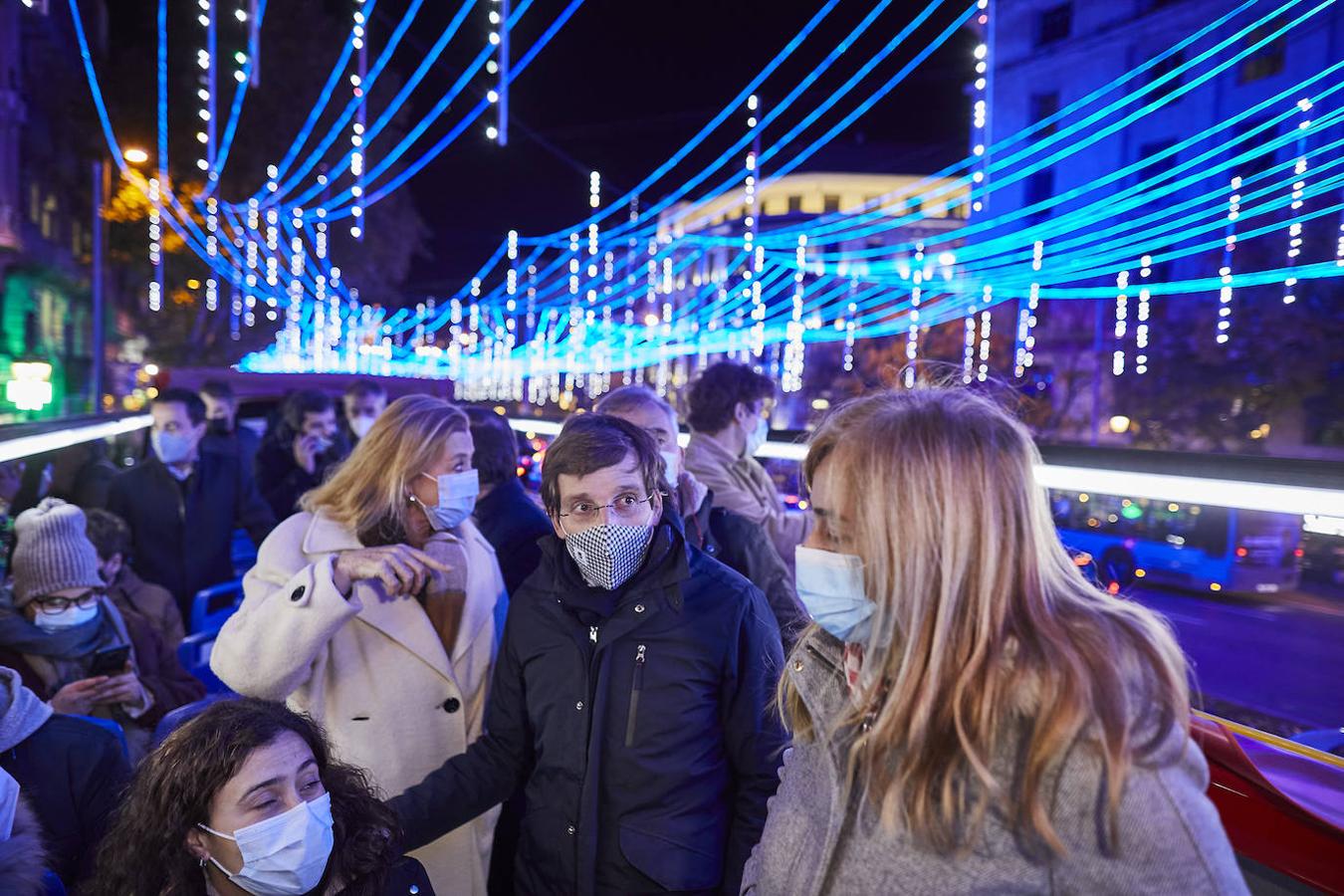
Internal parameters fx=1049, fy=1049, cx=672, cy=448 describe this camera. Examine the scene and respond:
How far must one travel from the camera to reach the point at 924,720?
56.9 inches

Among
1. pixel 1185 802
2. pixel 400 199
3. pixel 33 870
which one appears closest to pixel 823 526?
pixel 1185 802

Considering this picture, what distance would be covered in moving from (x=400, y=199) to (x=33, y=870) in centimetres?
3028

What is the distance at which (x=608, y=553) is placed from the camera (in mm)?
2607

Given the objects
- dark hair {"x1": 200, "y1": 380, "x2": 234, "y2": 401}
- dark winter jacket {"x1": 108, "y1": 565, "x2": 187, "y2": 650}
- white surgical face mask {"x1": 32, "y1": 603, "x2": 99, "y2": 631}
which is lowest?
dark winter jacket {"x1": 108, "y1": 565, "x2": 187, "y2": 650}

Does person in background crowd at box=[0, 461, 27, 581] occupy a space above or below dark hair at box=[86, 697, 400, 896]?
above

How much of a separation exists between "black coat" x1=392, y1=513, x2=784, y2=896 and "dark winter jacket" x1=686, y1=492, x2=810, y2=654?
0.87 meters

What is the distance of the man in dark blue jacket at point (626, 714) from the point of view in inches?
100

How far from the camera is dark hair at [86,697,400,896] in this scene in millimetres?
2256

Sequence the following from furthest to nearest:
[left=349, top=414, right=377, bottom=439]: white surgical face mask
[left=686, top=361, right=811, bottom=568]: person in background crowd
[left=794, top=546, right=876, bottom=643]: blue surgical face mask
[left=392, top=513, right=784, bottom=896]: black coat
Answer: [left=349, top=414, right=377, bottom=439]: white surgical face mask → [left=686, top=361, right=811, bottom=568]: person in background crowd → [left=392, top=513, right=784, bottom=896]: black coat → [left=794, top=546, right=876, bottom=643]: blue surgical face mask

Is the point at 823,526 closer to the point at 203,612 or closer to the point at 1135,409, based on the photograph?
the point at 203,612

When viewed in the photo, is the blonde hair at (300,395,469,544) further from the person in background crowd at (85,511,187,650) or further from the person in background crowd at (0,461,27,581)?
the person in background crowd at (0,461,27,581)

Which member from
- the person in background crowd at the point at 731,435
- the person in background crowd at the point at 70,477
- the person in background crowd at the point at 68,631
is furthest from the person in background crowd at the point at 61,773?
the person in background crowd at the point at 70,477

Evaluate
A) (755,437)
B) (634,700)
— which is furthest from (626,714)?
(755,437)

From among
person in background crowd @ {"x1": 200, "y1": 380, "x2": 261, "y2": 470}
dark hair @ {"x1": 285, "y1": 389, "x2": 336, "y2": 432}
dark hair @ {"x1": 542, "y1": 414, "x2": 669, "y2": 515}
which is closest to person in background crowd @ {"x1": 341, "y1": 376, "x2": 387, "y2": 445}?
dark hair @ {"x1": 285, "y1": 389, "x2": 336, "y2": 432}
